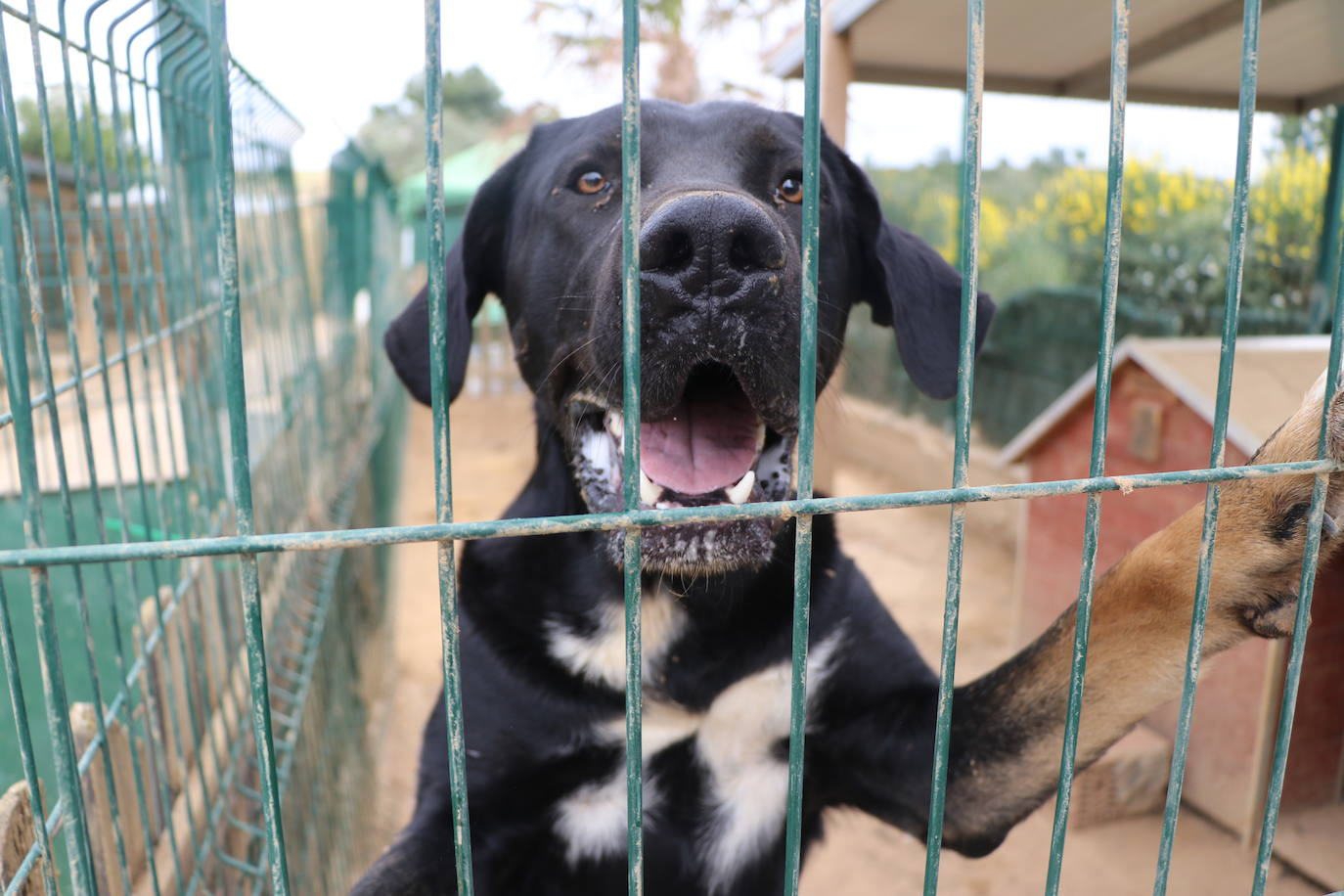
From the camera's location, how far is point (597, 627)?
6.33 feet

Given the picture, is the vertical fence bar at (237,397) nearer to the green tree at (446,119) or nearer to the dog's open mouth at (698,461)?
the dog's open mouth at (698,461)

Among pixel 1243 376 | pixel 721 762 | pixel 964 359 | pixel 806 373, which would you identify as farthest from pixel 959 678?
pixel 806 373

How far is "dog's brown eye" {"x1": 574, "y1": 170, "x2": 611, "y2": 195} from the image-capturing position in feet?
6.31

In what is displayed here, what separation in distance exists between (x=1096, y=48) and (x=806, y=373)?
3720 millimetres

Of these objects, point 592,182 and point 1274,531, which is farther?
point 592,182

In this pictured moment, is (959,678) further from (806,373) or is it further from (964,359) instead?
(806,373)

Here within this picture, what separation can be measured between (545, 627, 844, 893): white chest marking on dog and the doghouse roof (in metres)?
1.90

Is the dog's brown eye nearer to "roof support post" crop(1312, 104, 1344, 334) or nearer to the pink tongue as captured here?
the pink tongue

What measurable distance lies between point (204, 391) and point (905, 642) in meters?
2.05

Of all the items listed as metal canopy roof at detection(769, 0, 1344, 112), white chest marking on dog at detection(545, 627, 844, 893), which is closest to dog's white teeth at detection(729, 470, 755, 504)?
white chest marking on dog at detection(545, 627, 844, 893)

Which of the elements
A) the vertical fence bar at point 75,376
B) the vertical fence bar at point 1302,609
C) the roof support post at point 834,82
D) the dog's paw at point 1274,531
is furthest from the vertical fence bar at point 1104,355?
the roof support post at point 834,82

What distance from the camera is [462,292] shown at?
206cm

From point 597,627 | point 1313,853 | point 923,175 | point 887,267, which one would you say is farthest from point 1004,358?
point 597,627

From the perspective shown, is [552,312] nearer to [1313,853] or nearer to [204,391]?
[204,391]
